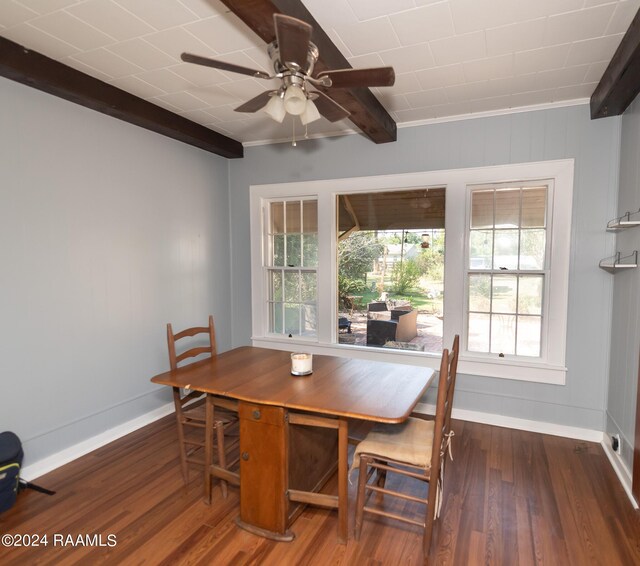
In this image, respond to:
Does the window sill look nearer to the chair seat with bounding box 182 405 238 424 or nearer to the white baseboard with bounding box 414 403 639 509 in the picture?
the white baseboard with bounding box 414 403 639 509

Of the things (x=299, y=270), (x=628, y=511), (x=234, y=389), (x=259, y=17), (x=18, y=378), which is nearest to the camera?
(x=259, y=17)

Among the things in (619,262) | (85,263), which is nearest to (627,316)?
(619,262)

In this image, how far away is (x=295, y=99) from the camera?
70.2 inches

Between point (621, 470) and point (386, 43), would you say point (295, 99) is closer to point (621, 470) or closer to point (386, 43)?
point (386, 43)

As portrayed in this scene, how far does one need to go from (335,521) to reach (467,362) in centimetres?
188

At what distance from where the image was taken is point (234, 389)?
6.89ft

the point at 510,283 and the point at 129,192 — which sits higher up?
the point at 129,192

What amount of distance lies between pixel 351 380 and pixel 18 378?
2.10 m

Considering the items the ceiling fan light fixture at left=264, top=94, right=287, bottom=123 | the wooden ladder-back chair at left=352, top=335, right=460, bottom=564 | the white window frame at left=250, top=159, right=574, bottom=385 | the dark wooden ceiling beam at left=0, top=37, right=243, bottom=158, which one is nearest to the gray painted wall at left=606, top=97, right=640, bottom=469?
the white window frame at left=250, top=159, right=574, bottom=385

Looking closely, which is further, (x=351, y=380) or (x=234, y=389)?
(x=351, y=380)

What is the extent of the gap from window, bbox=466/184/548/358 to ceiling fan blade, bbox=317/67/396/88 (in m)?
1.99

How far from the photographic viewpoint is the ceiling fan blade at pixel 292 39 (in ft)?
4.41

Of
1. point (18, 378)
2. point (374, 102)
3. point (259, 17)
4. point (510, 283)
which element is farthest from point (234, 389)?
point (510, 283)

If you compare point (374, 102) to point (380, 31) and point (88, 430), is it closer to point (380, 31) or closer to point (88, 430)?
point (380, 31)
